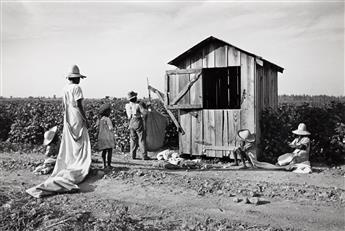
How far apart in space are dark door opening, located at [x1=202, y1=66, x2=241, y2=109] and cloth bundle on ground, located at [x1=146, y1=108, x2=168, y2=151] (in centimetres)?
187

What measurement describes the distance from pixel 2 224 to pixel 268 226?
4.34 metres

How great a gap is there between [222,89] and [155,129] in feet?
10.2

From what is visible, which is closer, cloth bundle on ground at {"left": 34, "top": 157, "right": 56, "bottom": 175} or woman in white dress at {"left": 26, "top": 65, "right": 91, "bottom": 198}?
woman in white dress at {"left": 26, "top": 65, "right": 91, "bottom": 198}

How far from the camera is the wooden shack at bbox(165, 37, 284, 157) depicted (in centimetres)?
946

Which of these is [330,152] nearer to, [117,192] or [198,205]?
[198,205]

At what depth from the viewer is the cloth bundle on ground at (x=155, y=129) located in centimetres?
1152

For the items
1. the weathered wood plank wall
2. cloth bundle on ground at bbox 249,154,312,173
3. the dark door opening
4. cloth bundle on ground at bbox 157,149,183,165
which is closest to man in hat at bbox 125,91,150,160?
cloth bundle on ground at bbox 157,149,183,165

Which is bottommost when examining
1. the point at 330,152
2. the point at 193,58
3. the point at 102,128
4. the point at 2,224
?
the point at 2,224

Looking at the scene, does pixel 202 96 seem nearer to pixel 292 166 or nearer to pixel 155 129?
pixel 155 129

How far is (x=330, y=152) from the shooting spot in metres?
9.46

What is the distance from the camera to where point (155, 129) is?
11664 mm

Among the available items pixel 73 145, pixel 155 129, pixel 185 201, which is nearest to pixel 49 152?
pixel 73 145

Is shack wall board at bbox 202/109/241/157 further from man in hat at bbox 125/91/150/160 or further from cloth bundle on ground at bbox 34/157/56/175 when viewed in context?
cloth bundle on ground at bbox 34/157/56/175

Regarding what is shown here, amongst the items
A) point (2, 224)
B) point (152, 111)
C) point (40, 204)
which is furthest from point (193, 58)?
point (2, 224)
